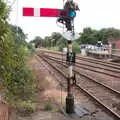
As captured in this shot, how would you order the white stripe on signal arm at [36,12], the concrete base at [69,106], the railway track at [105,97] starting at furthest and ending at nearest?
1. the railway track at [105,97]
2. the concrete base at [69,106]
3. the white stripe on signal arm at [36,12]

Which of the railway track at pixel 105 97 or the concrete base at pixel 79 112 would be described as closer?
the concrete base at pixel 79 112

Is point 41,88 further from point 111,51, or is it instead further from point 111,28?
point 111,28

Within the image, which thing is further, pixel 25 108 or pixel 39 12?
pixel 39 12

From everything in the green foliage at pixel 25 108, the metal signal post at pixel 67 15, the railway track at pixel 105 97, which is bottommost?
the railway track at pixel 105 97

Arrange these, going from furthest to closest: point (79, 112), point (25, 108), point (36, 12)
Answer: point (79, 112)
point (36, 12)
point (25, 108)

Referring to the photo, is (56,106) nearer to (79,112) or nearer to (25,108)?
(79,112)

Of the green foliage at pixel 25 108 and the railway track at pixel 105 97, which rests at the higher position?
the green foliage at pixel 25 108

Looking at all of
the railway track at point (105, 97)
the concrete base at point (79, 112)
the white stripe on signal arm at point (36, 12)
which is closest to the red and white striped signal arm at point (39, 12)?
the white stripe on signal arm at point (36, 12)

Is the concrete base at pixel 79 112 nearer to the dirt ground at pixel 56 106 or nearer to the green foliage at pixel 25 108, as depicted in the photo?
the dirt ground at pixel 56 106

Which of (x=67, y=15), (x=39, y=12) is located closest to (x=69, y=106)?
(x=67, y=15)

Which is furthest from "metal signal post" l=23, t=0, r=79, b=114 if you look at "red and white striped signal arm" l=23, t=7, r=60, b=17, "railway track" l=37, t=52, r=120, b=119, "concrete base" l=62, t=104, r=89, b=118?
"railway track" l=37, t=52, r=120, b=119

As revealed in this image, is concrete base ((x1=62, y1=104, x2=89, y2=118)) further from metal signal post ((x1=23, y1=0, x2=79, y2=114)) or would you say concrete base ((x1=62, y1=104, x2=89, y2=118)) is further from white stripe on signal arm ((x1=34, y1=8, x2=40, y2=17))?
white stripe on signal arm ((x1=34, y1=8, x2=40, y2=17))

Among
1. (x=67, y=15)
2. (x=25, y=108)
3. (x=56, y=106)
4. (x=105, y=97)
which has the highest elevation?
(x=67, y=15)

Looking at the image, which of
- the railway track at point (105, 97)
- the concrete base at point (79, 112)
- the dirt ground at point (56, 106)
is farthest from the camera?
the railway track at point (105, 97)
